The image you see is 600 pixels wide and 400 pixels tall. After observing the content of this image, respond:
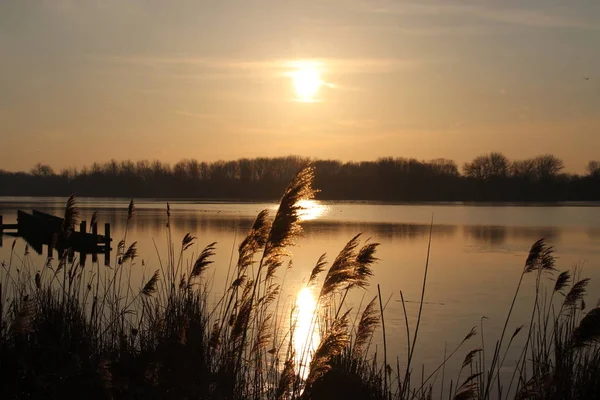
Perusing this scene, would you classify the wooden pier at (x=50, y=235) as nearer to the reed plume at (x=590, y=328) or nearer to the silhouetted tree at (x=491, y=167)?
the reed plume at (x=590, y=328)

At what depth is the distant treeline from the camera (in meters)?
107

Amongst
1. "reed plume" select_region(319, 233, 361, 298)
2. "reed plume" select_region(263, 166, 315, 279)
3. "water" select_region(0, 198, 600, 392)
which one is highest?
"reed plume" select_region(263, 166, 315, 279)

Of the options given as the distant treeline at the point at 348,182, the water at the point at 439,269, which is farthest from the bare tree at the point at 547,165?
the water at the point at 439,269

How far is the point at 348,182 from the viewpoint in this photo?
121 meters

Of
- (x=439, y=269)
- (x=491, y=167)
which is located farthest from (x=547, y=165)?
(x=439, y=269)

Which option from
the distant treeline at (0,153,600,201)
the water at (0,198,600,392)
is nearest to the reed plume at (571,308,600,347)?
the water at (0,198,600,392)

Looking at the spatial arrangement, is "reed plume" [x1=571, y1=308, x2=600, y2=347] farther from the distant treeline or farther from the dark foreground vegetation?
the distant treeline

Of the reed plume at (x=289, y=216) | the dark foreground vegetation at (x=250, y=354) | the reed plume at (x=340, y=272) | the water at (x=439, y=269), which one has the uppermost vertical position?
the reed plume at (x=289, y=216)

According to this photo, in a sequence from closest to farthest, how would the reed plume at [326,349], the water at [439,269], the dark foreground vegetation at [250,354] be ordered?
the reed plume at [326,349] → the dark foreground vegetation at [250,354] → the water at [439,269]

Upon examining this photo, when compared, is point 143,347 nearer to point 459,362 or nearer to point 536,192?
point 459,362

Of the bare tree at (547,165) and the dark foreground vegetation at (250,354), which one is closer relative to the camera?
the dark foreground vegetation at (250,354)

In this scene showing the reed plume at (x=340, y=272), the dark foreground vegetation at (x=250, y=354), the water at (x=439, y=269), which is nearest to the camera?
the dark foreground vegetation at (x=250, y=354)

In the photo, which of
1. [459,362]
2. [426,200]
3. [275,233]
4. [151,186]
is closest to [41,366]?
[275,233]

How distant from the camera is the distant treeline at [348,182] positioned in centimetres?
10688
